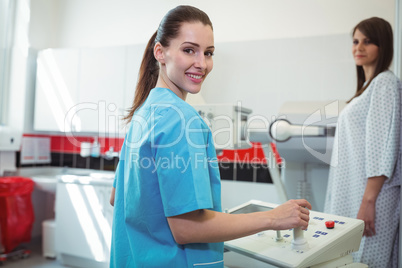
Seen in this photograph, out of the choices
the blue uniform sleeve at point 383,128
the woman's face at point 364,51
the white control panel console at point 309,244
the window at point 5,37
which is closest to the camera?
the white control panel console at point 309,244

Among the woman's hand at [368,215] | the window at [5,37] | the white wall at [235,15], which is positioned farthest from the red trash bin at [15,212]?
the woman's hand at [368,215]

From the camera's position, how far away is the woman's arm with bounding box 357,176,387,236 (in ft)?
3.80

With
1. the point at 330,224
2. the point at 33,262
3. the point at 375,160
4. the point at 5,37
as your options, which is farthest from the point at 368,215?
the point at 33,262

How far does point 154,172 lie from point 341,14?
2.43ft

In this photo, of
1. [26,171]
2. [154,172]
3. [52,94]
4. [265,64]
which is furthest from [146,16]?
[26,171]

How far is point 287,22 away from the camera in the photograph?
104cm

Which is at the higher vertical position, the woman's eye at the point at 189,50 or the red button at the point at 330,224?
the woman's eye at the point at 189,50

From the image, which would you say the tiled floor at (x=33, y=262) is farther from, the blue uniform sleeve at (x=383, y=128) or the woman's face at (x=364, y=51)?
the woman's face at (x=364, y=51)

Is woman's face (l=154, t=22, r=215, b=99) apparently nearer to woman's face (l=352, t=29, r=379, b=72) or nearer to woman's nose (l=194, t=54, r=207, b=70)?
woman's nose (l=194, t=54, r=207, b=70)

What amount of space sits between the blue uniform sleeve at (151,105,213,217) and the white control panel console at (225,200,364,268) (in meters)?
0.24

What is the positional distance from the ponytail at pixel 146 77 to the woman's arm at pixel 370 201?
83cm

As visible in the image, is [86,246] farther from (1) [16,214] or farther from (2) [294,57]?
(2) [294,57]

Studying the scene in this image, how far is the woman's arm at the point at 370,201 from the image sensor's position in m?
1.16

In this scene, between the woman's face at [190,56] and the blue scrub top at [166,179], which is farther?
the woman's face at [190,56]
